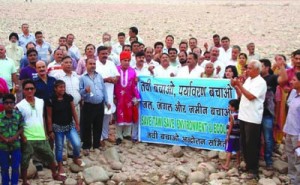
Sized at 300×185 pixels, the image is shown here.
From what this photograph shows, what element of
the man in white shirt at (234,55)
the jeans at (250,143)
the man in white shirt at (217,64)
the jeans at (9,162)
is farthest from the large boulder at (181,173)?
the man in white shirt at (234,55)

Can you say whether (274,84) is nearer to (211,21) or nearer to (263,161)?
(263,161)

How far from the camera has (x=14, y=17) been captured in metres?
32.2

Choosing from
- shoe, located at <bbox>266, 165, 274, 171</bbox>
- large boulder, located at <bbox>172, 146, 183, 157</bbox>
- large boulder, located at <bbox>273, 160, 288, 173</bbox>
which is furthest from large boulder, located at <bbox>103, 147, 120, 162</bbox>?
large boulder, located at <bbox>273, 160, 288, 173</bbox>

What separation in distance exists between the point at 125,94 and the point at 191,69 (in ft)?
4.73

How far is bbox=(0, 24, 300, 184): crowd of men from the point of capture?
6785mm

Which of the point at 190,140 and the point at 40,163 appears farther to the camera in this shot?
the point at 190,140

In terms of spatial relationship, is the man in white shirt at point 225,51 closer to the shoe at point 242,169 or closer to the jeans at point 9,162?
the shoe at point 242,169

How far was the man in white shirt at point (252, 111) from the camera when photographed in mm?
6953

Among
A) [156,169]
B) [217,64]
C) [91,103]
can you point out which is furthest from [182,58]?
[156,169]

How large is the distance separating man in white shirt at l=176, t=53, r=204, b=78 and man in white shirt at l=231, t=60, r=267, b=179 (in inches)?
61.5

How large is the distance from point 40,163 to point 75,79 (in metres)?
1.57

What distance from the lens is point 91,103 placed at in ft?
26.0

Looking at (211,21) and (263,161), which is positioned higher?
(211,21)

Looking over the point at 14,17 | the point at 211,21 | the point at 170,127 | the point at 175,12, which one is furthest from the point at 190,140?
the point at 175,12
